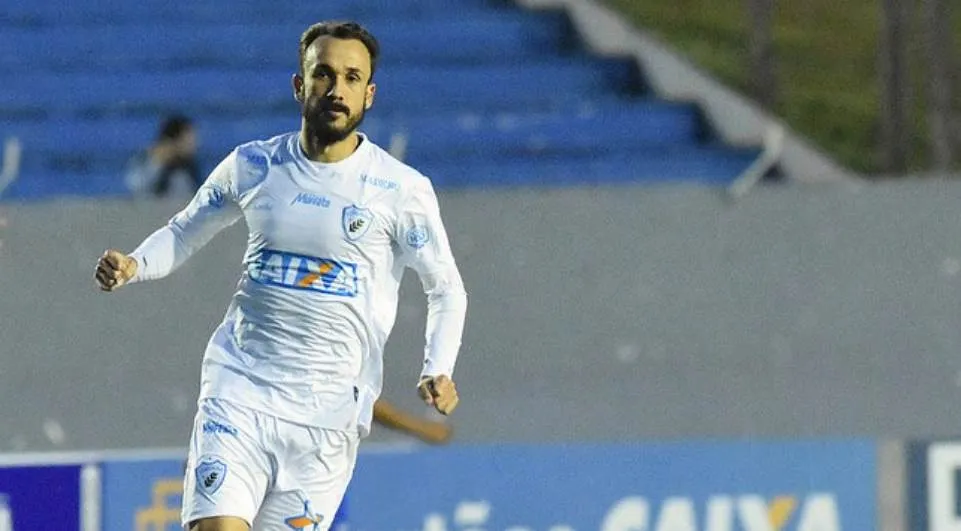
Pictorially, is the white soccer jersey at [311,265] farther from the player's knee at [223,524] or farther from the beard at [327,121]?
the player's knee at [223,524]

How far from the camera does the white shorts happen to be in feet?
14.7

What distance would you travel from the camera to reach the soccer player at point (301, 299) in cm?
454

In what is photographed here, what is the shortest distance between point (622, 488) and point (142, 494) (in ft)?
4.13

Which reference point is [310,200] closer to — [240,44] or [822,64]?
[822,64]

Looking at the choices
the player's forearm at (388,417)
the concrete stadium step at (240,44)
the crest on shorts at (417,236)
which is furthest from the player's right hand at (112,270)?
the concrete stadium step at (240,44)

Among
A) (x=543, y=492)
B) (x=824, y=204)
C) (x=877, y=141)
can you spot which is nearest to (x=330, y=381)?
(x=543, y=492)

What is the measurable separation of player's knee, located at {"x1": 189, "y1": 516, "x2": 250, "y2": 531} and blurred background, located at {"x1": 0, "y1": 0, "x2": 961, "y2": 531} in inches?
54.3

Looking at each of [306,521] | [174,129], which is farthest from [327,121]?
[174,129]

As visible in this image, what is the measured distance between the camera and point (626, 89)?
34.1ft

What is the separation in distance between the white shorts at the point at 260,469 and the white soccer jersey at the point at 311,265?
33mm

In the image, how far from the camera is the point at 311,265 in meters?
4.58

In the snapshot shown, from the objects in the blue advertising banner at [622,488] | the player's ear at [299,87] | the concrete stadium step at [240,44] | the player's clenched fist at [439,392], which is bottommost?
the blue advertising banner at [622,488]

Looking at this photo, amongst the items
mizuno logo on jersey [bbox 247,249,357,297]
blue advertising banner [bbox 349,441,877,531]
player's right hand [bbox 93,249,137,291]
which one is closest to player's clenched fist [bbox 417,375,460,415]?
mizuno logo on jersey [bbox 247,249,357,297]

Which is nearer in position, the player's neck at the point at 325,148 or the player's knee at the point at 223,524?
the player's knee at the point at 223,524
